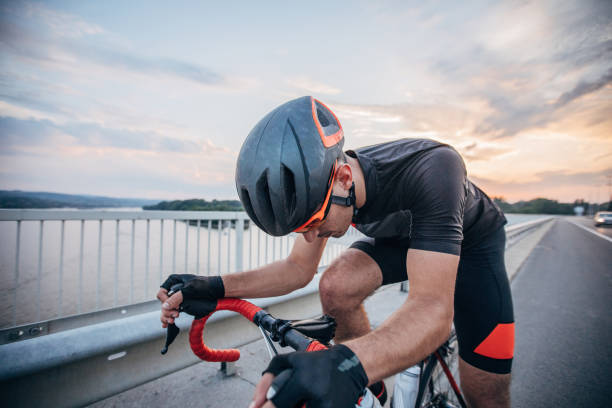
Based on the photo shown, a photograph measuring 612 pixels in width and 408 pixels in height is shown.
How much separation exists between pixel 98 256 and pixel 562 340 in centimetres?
605

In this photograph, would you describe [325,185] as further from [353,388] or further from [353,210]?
[353,388]

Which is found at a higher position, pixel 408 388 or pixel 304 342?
pixel 304 342

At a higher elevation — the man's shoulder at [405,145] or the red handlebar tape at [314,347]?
the man's shoulder at [405,145]

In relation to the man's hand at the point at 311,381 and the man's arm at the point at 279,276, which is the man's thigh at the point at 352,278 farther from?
the man's hand at the point at 311,381

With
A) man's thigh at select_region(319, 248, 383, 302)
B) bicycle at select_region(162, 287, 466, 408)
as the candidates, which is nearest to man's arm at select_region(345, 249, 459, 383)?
bicycle at select_region(162, 287, 466, 408)

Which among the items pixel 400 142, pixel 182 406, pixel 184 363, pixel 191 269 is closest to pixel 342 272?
pixel 400 142

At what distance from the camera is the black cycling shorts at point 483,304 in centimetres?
175

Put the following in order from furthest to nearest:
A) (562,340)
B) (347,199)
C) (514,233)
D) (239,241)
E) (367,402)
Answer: (514,233) → (239,241) → (562,340) → (347,199) → (367,402)

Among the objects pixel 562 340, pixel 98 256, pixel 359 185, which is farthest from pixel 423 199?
pixel 562 340

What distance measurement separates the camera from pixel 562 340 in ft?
12.2

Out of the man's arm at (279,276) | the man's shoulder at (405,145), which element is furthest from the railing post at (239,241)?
the man's shoulder at (405,145)

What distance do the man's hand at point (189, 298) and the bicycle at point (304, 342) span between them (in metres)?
0.04

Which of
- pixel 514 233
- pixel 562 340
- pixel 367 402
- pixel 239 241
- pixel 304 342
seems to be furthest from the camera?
pixel 514 233

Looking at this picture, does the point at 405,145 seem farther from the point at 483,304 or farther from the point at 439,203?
the point at 483,304
